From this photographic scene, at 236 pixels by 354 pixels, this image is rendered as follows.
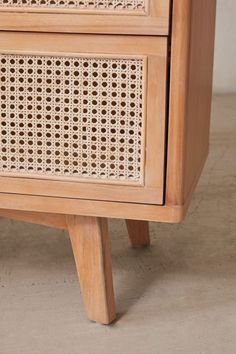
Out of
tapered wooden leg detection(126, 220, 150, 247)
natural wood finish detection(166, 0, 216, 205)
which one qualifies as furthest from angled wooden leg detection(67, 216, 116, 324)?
tapered wooden leg detection(126, 220, 150, 247)

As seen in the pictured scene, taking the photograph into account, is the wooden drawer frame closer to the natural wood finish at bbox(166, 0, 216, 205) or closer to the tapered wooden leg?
the natural wood finish at bbox(166, 0, 216, 205)

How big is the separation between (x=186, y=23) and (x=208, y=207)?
2.22 feet

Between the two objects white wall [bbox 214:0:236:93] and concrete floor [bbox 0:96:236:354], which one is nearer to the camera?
concrete floor [bbox 0:96:236:354]

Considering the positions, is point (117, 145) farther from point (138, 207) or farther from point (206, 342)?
point (206, 342)

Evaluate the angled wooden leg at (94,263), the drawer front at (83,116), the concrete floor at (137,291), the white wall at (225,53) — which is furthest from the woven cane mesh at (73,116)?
the white wall at (225,53)

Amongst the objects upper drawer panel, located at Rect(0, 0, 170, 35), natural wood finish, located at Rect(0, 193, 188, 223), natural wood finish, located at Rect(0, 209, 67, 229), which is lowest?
natural wood finish, located at Rect(0, 209, 67, 229)

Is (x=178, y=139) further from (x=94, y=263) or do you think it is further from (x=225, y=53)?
(x=225, y=53)

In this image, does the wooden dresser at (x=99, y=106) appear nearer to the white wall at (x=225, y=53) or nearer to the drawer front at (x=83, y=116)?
the drawer front at (x=83, y=116)

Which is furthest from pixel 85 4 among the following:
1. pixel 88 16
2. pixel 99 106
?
pixel 99 106

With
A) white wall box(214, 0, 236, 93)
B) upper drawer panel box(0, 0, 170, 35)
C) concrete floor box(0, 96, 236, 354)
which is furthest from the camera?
white wall box(214, 0, 236, 93)

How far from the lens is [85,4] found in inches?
31.0

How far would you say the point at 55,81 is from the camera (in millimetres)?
818

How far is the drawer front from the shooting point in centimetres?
79

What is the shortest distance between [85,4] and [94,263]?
1.12 ft
